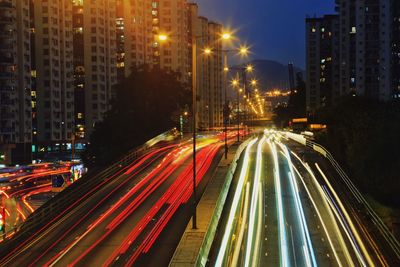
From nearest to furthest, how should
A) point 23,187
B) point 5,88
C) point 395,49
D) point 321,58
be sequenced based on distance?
point 23,187 → point 5,88 → point 395,49 → point 321,58

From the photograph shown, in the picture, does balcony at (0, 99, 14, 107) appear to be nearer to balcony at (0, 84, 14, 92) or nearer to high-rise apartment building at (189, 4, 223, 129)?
balcony at (0, 84, 14, 92)

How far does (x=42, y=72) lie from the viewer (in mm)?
114875

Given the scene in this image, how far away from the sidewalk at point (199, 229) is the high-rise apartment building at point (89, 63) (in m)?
94.4

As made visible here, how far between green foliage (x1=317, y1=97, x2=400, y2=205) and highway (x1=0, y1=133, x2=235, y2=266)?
12.7 meters

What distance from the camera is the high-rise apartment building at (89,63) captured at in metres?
130

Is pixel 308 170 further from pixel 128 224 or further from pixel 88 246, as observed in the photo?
pixel 88 246

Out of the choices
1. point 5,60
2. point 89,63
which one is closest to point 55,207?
point 5,60

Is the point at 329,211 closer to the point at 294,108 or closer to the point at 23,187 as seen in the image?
the point at 23,187

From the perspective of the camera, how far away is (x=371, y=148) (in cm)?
4422

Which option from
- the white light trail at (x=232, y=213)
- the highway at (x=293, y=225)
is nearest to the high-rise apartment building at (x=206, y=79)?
the white light trail at (x=232, y=213)

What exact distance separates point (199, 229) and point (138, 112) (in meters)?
56.8

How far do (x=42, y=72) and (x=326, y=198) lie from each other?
9128cm

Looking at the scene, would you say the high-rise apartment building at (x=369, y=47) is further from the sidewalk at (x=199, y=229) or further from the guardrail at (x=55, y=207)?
the sidewalk at (x=199, y=229)

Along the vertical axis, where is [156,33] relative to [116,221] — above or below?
above
